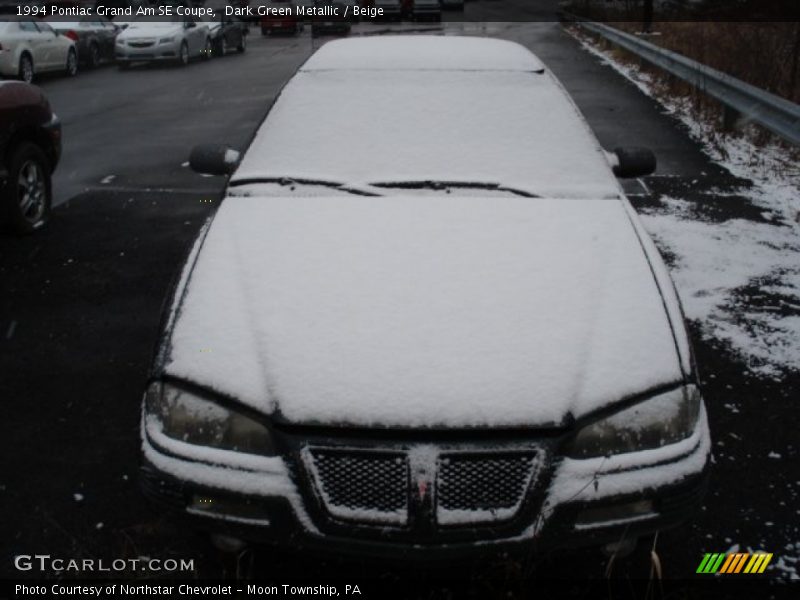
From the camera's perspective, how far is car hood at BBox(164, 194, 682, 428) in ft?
8.06

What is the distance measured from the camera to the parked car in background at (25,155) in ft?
20.9

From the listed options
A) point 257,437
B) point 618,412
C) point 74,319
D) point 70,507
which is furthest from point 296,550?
point 74,319

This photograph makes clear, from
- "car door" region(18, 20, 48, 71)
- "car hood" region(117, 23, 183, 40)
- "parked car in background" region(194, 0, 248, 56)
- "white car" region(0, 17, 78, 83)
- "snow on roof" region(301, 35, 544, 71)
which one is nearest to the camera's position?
"snow on roof" region(301, 35, 544, 71)

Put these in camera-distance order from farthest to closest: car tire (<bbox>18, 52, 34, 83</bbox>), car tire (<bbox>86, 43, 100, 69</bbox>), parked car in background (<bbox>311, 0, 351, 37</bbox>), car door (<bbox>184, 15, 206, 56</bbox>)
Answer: parked car in background (<bbox>311, 0, 351, 37</bbox>) < car door (<bbox>184, 15, 206, 56</bbox>) < car tire (<bbox>86, 43, 100, 69</bbox>) < car tire (<bbox>18, 52, 34, 83</bbox>)

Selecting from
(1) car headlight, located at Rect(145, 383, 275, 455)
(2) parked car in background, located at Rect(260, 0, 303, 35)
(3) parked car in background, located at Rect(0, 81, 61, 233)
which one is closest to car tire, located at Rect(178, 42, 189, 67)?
(2) parked car in background, located at Rect(260, 0, 303, 35)

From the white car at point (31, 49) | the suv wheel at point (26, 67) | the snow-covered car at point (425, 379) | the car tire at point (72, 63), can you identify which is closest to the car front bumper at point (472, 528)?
the snow-covered car at point (425, 379)

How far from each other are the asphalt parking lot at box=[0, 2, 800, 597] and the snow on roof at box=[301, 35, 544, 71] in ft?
3.56

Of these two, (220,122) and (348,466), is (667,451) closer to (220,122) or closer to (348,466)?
(348,466)

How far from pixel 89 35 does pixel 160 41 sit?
1787 millimetres

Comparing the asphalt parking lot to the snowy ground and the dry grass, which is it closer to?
the snowy ground

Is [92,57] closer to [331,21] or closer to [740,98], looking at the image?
[331,21]

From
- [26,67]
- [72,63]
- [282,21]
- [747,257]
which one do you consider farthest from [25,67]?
[282,21]

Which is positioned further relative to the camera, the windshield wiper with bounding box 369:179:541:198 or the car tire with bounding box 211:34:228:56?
the car tire with bounding box 211:34:228:56

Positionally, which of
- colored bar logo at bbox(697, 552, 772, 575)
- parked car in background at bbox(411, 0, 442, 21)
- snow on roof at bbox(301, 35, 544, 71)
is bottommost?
colored bar logo at bbox(697, 552, 772, 575)
